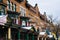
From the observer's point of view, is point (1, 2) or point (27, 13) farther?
point (27, 13)

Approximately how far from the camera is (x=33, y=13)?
65.9m

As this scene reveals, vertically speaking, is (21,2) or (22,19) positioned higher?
(21,2)

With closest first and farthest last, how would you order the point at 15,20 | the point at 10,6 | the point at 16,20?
the point at 10,6 < the point at 15,20 < the point at 16,20

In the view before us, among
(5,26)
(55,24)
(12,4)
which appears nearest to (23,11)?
(12,4)

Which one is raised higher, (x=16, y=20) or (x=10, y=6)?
(x=10, y=6)

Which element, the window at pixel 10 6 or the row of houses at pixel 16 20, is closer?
the row of houses at pixel 16 20

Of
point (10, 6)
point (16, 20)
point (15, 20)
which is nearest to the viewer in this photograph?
point (10, 6)

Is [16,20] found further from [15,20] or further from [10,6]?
[10,6]

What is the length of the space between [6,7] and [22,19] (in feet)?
34.0

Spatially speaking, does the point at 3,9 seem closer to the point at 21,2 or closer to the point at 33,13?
the point at 21,2

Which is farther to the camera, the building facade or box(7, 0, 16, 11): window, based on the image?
box(7, 0, 16, 11): window

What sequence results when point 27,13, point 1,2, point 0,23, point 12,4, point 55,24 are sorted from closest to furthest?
point 0,23 → point 1,2 → point 12,4 → point 27,13 → point 55,24

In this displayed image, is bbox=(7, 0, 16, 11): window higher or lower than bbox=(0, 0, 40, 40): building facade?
higher

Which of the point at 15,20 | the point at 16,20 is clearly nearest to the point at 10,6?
the point at 15,20
